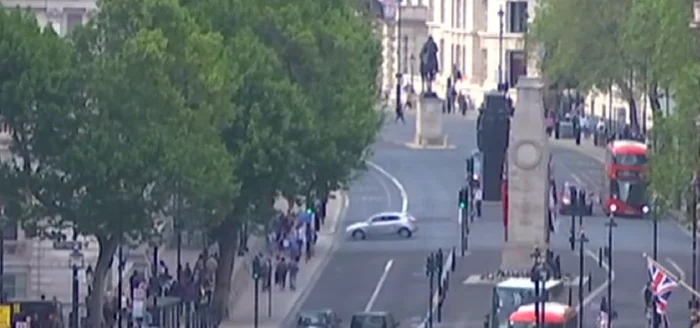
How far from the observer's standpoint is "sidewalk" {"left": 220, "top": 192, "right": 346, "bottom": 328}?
11481cm

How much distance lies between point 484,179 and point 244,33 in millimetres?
29310

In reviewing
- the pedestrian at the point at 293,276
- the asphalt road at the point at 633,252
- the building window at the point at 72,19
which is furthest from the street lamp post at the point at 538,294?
the building window at the point at 72,19

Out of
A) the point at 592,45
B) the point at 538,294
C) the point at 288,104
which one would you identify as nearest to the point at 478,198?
the point at 288,104

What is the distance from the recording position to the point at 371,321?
110750mm

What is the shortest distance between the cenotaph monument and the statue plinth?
4453 cm

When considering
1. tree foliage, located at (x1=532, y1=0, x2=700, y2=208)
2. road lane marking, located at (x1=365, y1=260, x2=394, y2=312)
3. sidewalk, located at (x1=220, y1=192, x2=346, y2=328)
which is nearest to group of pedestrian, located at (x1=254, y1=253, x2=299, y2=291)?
sidewalk, located at (x1=220, y1=192, x2=346, y2=328)

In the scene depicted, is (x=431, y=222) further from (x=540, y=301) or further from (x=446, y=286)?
(x=540, y=301)

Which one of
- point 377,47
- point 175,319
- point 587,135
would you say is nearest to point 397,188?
point 377,47

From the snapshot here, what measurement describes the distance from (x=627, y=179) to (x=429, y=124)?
27.5 m

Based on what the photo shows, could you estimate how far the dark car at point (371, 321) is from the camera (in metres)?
110

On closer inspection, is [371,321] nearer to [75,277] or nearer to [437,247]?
[75,277]

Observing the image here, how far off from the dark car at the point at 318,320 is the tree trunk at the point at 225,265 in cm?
262

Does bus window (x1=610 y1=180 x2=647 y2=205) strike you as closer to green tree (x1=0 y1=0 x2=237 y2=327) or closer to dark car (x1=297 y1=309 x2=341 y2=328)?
dark car (x1=297 y1=309 x2=341 y2=328)

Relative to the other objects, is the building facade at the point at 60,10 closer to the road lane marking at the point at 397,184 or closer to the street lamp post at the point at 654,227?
the street lamp post at the point at 654,227
